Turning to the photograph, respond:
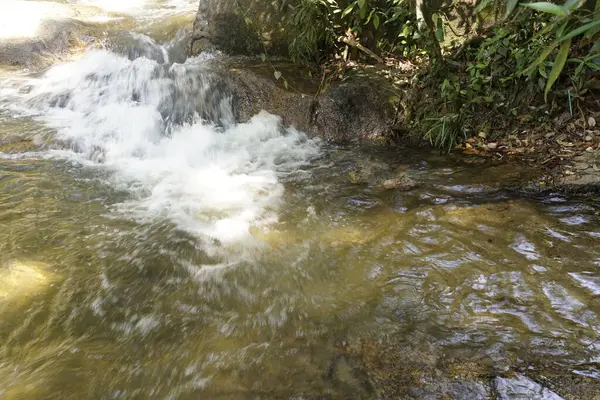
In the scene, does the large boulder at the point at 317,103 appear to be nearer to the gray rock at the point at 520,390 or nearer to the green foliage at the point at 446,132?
the green foliage at the point at 446,132

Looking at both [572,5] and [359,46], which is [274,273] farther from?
[359,46]

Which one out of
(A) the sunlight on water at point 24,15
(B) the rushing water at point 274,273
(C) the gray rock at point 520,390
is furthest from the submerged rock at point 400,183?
(A) the sunlight on water at point 24,15

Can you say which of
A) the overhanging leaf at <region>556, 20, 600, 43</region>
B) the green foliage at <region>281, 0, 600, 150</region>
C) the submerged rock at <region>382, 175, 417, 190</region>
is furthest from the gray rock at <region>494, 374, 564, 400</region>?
the green foliage at <region>281, 0, 600, 150</region>

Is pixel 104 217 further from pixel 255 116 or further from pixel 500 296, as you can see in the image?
pixel 500 296

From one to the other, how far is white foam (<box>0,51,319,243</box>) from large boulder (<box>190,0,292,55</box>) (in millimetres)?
1089

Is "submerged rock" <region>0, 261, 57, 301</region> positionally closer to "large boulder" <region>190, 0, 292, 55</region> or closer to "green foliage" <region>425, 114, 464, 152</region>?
"green foliage" <region>425, 114, 464, 152</region>

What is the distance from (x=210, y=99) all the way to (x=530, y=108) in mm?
4377

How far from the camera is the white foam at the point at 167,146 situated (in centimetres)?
394

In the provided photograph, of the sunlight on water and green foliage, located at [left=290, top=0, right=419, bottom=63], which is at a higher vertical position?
green foliage, located at [left=290, top=0, right=419, bottom=63]

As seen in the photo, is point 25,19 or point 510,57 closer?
point 510,57

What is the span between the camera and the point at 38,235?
3.38 m

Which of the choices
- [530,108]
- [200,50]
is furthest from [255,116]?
[530,108]

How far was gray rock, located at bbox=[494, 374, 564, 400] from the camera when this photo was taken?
187cm

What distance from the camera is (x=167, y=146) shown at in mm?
5469
